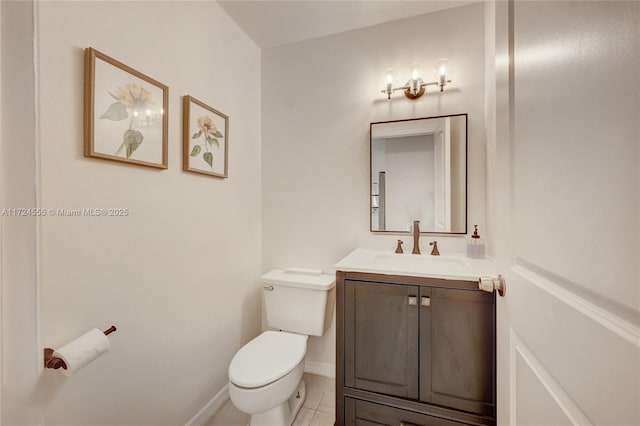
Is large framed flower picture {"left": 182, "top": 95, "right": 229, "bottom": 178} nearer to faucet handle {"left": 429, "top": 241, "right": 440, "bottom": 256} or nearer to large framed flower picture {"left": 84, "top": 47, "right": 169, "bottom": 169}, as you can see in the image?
large framed flower picture {"left": 84, "top": 47, "right": 169, "bottom": 169}

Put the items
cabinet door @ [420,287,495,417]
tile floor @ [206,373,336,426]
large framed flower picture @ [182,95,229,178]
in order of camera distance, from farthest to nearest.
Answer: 1. tile floor @ [206,373,336,426]
2. large framed flower picture @ [182,95,229,178]
3. cabinet door @ [420,287,495,417]

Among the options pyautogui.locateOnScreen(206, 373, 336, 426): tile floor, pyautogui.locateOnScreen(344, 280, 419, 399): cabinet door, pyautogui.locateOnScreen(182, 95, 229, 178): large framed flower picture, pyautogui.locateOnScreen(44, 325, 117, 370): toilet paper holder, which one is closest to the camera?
pyautogui.locateOnScreen(44, 325, 117, 370): toilet paper holder

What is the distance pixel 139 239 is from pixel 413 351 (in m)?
1.41

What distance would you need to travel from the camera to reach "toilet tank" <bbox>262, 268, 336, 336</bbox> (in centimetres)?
174

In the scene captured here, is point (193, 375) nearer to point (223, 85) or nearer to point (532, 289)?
point (532, 289)

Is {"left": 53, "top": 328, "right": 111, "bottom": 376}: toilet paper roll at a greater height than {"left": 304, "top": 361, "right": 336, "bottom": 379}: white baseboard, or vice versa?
{"left": 53, "top": 328, "right": 111, "bottom": 376}: toilet paper roll

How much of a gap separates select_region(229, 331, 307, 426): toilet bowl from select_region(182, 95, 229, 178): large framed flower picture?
1083 mm

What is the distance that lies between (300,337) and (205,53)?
1.85 metres

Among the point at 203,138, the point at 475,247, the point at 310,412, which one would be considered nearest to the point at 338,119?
the point at 203,138

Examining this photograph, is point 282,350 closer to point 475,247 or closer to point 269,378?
point 269,378

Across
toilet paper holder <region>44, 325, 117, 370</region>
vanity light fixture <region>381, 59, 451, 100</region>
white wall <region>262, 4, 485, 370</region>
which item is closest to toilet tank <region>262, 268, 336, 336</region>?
white wall <region>262, 4, 485, 370</region>

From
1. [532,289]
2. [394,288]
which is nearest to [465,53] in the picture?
[394,288]

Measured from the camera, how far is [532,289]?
0.57 metres

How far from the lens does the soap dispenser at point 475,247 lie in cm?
157
